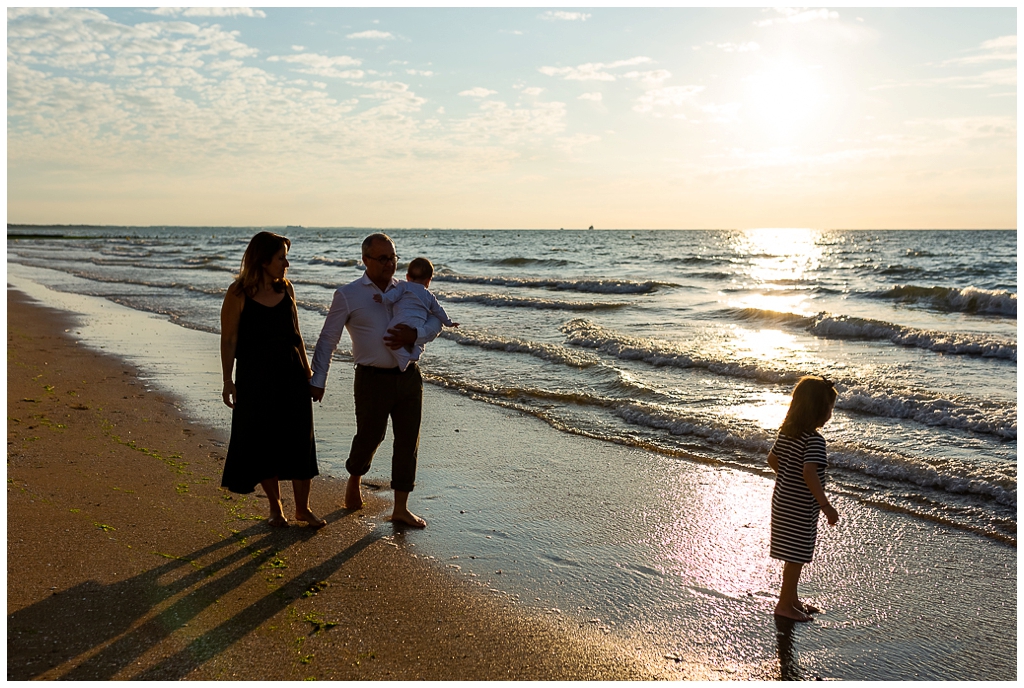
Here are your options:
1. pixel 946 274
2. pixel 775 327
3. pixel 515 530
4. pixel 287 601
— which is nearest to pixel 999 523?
pixel 515 530

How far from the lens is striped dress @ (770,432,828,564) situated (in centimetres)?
382

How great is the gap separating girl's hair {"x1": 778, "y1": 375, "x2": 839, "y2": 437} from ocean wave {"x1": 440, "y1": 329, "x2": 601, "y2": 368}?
709 cm

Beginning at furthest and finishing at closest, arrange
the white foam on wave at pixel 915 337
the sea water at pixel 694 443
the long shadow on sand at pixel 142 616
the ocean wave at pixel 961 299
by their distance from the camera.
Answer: the ocean wave at pixel 961 299 → the white foam on wave at pixel 915 337 → the sea water at pixel 694 443 → the long shadow on sand at pixel 142 616

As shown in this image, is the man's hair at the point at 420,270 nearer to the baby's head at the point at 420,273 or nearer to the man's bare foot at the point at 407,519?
the baby's head at the point at 420,273

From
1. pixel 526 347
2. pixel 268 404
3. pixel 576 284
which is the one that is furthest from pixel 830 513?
pixel 576 284

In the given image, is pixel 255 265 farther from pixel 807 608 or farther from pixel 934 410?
pixel 934 410

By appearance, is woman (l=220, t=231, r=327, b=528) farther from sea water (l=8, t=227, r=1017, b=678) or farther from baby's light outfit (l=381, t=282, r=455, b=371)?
sea water (l=8, t=227, r=1017, b=678)

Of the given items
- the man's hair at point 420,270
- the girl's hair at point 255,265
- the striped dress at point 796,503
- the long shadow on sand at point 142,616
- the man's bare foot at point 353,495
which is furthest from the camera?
the man's bare foot at point 353,495

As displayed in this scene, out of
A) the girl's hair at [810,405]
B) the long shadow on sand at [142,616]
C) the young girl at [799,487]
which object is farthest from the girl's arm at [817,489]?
the long shadow on sand at [142,616]

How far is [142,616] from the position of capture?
3516mm

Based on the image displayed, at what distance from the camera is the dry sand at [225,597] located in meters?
3.22

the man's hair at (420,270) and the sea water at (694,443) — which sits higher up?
the man's hair at (420,270)

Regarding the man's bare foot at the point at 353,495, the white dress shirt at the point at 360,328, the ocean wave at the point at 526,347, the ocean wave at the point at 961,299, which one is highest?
the white dress shirt at the point at 360,328

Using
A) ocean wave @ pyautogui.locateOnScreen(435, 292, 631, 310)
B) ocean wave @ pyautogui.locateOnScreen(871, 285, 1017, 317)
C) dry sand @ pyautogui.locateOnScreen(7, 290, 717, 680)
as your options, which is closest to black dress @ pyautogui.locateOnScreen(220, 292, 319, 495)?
dry sand @ pyautogui.locateOnScreen(7, 290, 717, 680)
